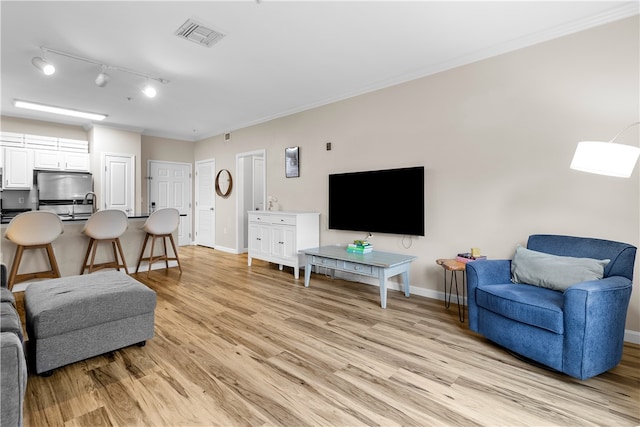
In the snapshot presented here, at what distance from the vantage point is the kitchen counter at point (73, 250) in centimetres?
361

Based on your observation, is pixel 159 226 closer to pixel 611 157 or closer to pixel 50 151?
pixel 50 151

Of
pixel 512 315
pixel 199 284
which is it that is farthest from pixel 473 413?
pixel 199 284

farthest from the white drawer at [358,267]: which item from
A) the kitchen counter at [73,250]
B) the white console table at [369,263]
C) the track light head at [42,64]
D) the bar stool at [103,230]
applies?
the track light head at [42,64]

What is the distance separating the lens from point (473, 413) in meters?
1.61

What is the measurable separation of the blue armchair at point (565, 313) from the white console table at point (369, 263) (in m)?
0.88

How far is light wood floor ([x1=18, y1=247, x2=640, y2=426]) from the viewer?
158cm

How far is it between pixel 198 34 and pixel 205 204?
4.93 m

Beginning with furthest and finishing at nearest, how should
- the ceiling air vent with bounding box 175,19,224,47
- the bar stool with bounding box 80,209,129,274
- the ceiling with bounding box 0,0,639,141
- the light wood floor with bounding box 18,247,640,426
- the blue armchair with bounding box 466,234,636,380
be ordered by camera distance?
the bar stool with bounding box 80,209,129,274
the ceiling air vent with bounding box 175,19,224,47
the ceiling with bounding box 0,0,639,141
the blue armchair with bounding box 466,234,636,380
the light wood floor with bounding box 18,247,640,426

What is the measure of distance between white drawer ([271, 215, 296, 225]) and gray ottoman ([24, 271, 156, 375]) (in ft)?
7.50

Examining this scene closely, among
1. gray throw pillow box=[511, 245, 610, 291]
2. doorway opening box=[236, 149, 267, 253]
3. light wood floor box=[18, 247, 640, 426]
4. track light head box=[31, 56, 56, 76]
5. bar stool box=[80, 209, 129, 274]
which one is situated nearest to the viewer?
light wood floor box=[18, 247, 640, 426]

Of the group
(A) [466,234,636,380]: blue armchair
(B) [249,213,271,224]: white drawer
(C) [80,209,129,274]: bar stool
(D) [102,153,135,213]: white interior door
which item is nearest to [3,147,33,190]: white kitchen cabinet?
(D) [102,153,135,213]: white interior door

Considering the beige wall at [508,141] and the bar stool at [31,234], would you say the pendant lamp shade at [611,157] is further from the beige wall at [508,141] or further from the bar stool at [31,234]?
the bar stool at [31,234]

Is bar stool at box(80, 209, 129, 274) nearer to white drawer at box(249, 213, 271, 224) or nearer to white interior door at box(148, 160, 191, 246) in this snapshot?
white drawer at box(249, 213, 271, 224)

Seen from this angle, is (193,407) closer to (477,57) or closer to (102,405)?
(102,405)
